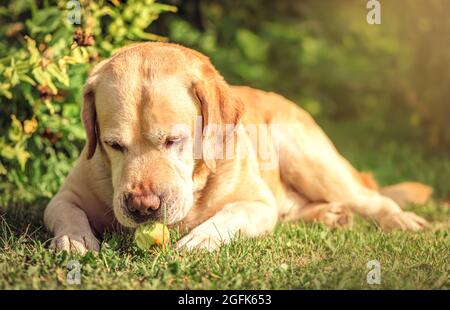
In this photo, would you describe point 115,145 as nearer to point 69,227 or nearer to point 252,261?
point 69,227

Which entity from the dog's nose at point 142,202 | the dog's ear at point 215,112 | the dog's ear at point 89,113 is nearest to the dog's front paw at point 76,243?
the dog's nose at point 142,202

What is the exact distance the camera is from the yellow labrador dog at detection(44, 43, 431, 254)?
11.7 feet

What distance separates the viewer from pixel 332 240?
4066 millimetres

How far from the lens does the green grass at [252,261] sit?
122 inches

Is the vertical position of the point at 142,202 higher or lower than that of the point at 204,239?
higher

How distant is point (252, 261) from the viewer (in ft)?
11.3

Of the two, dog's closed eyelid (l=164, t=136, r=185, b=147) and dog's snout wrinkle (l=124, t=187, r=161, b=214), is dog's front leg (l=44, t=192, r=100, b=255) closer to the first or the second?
dog's snout wrinkle (l=124, t=187, r=161, b=214)

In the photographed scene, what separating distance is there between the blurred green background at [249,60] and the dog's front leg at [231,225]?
4.86ft

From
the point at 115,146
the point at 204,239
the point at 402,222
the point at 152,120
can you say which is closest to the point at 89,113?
the point at 115,146

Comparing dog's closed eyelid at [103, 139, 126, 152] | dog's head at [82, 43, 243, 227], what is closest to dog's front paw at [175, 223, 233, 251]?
dog's head at [82, 43, 243, 227]

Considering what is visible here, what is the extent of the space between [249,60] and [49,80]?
4280 mm
